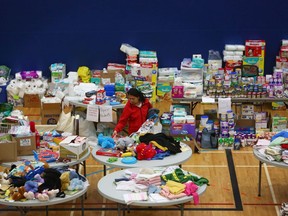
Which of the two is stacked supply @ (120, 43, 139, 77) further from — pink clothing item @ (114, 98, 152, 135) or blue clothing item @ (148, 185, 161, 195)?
blue clothing item @ (148, 185, 161, 195)

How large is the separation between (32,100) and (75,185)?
7.59 meters

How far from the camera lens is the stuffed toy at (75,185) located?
9.91 m

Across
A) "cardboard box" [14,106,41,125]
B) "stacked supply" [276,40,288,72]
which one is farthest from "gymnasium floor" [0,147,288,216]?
"stacked supply" [276,40,288,72]

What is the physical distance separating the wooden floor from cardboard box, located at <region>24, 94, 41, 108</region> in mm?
3863

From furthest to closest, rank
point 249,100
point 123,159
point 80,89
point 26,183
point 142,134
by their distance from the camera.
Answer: point 80,89 < point 249,100 < point 142,134 < point 123,159 < point 26,183

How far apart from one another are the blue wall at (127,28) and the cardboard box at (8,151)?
24.2 feet

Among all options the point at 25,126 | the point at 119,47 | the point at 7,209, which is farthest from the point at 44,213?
the point at 119,47

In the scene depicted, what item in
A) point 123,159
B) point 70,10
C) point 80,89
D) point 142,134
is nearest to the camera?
point 123,159

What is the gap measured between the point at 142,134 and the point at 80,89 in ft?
12.8

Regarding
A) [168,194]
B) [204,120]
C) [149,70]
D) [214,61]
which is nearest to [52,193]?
[168,194]

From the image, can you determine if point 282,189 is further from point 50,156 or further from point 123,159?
point 50,156

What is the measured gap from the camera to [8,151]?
432 inches

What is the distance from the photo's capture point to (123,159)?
1096cm

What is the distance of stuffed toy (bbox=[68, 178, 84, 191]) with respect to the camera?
32.5 ft
